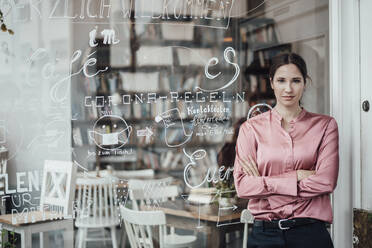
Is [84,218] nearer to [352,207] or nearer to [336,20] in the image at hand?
[352,207]

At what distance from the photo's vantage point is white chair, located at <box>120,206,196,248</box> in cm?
302

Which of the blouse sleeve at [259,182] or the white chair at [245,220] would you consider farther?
the white chair at [245,220]

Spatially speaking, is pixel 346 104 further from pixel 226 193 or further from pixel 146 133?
pixel 146 133

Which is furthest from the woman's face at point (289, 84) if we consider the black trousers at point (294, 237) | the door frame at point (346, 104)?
the black trousers at point (294, 237)

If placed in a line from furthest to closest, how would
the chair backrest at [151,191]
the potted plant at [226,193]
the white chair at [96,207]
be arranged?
the potted plant at [226,193]
the chair backrest at [151,191]
the white chair at [96,207]

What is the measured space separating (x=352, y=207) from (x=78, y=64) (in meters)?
2.20

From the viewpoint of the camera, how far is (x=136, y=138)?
10.2 feet

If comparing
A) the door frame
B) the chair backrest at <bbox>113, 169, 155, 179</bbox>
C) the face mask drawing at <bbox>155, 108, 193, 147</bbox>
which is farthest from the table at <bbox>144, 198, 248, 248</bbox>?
the door frame

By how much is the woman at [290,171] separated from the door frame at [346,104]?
1.77 ft

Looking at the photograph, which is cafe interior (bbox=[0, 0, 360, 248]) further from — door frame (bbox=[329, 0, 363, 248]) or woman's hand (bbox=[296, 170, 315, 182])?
woman's hand (bbox=[296, 170, 315, 182])

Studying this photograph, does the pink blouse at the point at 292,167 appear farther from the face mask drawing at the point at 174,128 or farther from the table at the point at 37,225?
the table at the point at 37,225

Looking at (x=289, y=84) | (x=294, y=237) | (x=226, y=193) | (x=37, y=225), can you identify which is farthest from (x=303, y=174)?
(x=37, y=225)

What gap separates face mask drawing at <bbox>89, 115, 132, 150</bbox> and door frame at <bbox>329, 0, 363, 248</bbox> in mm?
1546

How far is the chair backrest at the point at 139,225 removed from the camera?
3.02 meters
